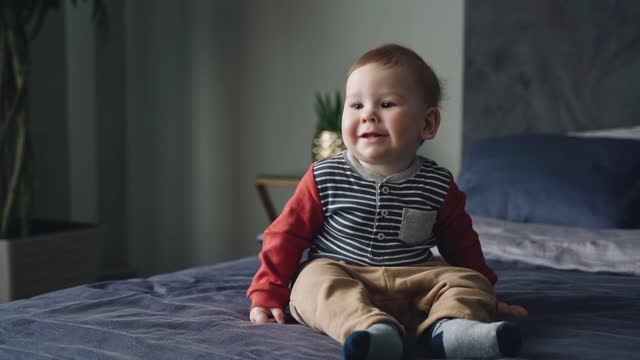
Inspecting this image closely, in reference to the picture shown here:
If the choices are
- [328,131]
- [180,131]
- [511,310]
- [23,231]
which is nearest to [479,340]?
[511,310]

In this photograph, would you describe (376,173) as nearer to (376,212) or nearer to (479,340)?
(376,212)

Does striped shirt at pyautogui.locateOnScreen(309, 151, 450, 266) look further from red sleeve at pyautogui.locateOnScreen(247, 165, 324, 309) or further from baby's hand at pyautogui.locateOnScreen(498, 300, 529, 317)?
baby's hand at pyautogui.locateOnScreen(498, 300, 529, 317)

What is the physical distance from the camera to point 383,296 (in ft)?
4.05

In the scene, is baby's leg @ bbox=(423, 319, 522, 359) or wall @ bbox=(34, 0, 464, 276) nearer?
baby's leg @ bbox=(423, 319, 522, 359)

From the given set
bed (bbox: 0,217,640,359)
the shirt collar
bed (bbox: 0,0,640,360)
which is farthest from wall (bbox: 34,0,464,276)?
the shirt collar

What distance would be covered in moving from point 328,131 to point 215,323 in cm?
196

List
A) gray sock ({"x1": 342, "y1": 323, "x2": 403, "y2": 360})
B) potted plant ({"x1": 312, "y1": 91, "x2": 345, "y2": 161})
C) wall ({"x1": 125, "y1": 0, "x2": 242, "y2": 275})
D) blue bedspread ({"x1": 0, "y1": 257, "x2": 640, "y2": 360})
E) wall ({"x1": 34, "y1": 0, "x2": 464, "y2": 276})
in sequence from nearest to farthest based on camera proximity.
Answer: gray sock ({"x1": 342, "y1": 323, "x2": 403, "y2": 360}) < blue bedspread ({"x1": 0, "y1": 257, "x2": 640, "y2": 360}) < potted plant ({"x1": 312, "y1": 91, "x2": 345, "y2": 161}) < wall ({"x1": 34, "y1": 0, "x2": 464, "y2": 276}) < wall ({"x1": 125, "y1": 0, "x2": 242, "y2": 275})

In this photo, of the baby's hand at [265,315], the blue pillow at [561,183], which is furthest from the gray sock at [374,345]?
the blue pillow at [561,183]

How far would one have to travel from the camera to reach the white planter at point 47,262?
2.71m

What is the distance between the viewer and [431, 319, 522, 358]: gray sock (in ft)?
3.34

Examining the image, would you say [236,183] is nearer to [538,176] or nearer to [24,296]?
[24,296]

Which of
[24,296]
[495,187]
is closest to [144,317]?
[495,187]

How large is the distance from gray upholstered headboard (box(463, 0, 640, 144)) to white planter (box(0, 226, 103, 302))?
5.23 ft

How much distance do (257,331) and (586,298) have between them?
656 millimetres
